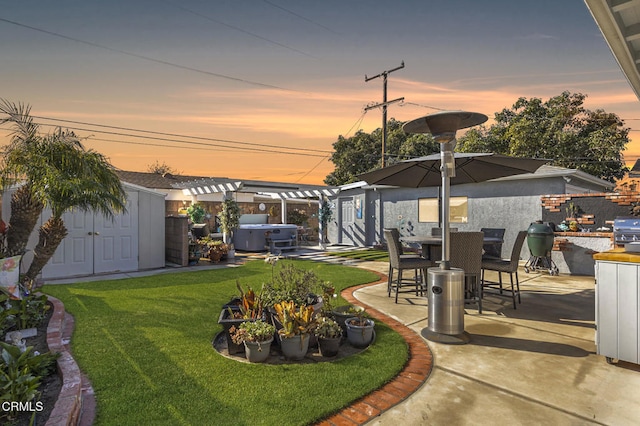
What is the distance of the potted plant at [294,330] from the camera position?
3.17 m

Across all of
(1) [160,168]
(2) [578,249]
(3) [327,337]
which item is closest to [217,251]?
(3) [327,337]

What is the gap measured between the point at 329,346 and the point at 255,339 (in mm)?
695

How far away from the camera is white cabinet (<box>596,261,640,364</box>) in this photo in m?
2.97

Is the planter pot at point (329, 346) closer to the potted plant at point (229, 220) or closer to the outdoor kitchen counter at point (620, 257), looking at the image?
the outdoor kitchen counter at point (620, 257)

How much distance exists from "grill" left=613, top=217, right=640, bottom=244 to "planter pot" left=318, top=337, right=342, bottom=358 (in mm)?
3089

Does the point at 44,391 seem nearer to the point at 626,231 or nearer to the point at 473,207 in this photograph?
the point at 626,231

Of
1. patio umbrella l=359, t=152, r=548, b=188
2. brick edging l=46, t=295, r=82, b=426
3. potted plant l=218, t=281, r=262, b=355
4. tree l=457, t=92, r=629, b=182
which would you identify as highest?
tree l=457, t=92, r=629, b=182

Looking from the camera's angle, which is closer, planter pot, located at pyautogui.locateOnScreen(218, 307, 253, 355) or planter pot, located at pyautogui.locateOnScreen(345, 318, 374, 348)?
planter pot, located at pyautogui.locateOnScreen(218, 307, 253, 355)

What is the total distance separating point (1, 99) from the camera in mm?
4340

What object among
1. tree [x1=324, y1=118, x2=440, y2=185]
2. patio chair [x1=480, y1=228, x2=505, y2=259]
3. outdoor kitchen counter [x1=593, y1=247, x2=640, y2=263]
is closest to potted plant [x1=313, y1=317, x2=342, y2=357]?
outdoor kitchen counter [x1=593, y1=247, x2=640, y2=263]

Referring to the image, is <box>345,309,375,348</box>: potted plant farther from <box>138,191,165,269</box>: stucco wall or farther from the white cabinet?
<box>138,191,165,269</box>: stucco wall

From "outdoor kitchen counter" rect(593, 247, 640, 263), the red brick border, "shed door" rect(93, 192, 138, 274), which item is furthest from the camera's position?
"shed door" rect(93, 192, 138, 274)

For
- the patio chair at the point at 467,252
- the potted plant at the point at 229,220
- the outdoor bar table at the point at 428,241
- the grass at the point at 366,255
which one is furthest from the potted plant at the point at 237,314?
the potted plant at the point at 229,220

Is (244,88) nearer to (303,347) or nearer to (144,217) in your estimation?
(144,217)
